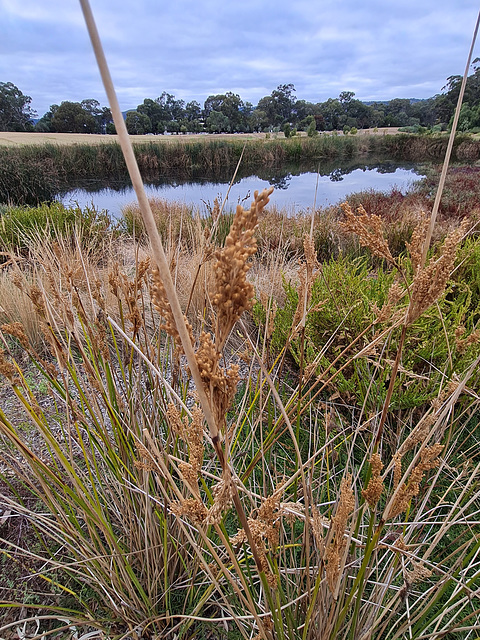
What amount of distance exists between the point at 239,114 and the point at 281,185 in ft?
147

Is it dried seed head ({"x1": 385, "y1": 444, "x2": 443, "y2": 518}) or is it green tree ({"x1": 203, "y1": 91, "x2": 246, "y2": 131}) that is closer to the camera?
dried seed head ({"x1": 385, "y1": 444, "x2": 443, "y2": 518})

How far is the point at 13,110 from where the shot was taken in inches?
1893

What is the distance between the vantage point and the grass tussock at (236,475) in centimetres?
58

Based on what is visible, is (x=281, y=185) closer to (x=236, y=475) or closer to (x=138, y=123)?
(x=236, y=475)

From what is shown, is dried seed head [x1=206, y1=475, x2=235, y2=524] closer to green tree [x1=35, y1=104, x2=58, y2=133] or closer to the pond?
the pond

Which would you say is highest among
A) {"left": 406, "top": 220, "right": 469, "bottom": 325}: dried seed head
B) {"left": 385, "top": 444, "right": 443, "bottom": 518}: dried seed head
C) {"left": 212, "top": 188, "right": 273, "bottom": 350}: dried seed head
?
{"left": 212, "top": 188, "right": 273, "bottom": 350}: dried seed head

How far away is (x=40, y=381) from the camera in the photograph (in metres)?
2.48

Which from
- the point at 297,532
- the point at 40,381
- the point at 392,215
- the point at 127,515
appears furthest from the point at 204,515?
the point at 392,215

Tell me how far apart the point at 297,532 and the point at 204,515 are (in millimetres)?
1244

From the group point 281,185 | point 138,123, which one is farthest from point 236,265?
point 138,123

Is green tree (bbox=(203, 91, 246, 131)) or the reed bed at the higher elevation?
green tree (bbox=(203, 91, 246, 131))

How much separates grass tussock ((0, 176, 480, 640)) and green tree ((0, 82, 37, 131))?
193 feet

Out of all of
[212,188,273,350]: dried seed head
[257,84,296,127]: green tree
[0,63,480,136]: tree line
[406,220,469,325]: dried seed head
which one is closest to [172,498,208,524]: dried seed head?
[212,188,273,350]: dried seed head

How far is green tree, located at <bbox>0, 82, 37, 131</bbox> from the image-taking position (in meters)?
46.5
